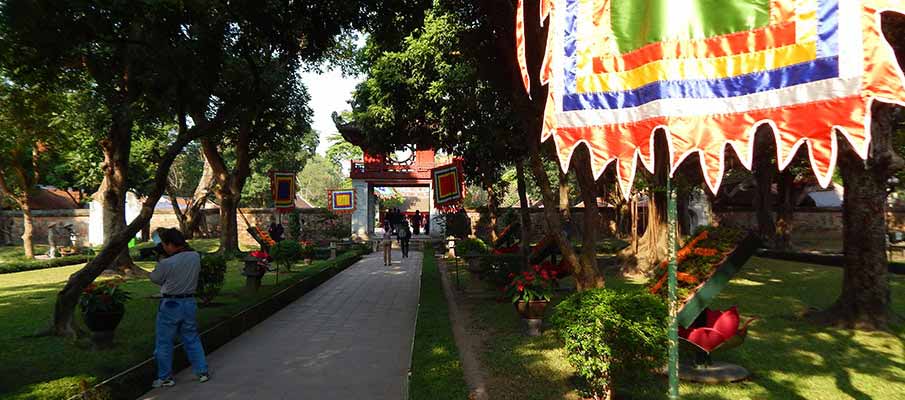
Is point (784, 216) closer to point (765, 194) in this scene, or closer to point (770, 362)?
point (765, 194)

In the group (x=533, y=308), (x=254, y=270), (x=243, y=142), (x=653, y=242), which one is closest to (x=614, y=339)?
(x=533, y=308)

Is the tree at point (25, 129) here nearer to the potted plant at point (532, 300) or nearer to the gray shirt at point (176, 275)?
the gray shirt at point (176, 275)

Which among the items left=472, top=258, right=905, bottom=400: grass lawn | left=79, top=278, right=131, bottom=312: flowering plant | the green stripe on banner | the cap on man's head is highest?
the green stripe on banner

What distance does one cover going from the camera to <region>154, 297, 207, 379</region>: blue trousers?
5.58 metres

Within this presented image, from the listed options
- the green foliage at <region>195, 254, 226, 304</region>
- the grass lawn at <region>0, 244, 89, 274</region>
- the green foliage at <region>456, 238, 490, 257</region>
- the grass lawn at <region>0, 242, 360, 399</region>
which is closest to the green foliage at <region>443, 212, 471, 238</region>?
the green foliage at <region>456, 238, 490, 257</region>

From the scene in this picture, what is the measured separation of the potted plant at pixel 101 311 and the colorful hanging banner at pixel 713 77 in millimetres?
6055

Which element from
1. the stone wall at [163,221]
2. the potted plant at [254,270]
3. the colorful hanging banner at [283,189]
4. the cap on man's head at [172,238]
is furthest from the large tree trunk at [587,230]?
the stone wall at [163,221]

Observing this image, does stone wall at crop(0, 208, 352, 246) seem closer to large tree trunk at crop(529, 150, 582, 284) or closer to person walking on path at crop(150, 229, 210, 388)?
large tree trunk at crop(529, 150, 582, 284)

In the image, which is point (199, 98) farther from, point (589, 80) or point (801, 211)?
point (801, 211)

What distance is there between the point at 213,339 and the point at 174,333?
68.1 inches

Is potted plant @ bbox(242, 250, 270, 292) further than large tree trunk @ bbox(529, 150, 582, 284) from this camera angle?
Yes

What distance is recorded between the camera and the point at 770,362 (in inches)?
237

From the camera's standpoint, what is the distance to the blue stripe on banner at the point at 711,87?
117 inches

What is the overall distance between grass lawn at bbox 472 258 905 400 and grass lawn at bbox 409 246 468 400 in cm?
40
